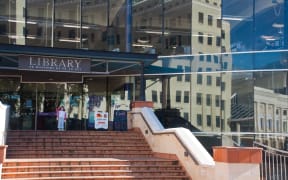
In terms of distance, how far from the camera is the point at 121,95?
80.2 feet

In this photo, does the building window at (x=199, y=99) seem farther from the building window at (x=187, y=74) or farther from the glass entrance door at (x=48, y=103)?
the glass entrance door at (x=48, y=103)

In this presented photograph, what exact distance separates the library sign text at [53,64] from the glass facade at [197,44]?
259cm

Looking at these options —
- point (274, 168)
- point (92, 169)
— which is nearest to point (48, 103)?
point (92, 169)

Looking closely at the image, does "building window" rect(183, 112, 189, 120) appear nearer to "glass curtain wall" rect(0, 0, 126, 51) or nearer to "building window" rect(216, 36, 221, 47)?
"building window" rect(216, 36, 221, 47)

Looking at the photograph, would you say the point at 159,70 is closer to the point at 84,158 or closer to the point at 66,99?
the point at 66,99

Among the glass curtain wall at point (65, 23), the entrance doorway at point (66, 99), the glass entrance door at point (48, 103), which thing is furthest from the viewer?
the glass entrance door at point (48, 103)

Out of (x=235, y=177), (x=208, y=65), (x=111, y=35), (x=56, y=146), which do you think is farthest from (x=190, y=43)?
(x=235, y=177)

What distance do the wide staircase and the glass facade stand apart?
185 inches

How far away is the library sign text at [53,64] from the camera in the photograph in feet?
66.3

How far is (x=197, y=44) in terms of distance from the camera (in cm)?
2364

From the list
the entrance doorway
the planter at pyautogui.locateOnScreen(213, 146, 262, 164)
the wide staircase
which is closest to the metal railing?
the planter at pyautogui.locateOnScreen(213, 146, 262, 164)

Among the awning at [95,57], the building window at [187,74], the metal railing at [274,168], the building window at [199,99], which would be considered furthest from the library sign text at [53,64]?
the metal railing at [274,168]

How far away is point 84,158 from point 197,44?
10.2m

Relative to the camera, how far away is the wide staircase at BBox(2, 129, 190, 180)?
1352 cm
